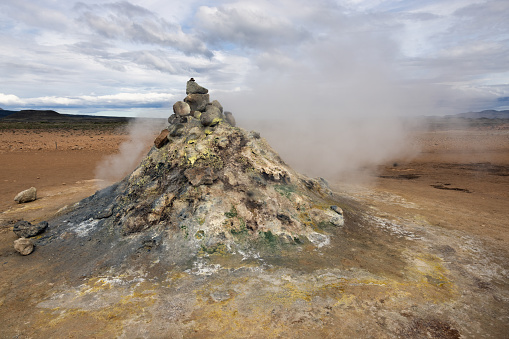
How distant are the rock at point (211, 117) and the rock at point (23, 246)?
4189mm

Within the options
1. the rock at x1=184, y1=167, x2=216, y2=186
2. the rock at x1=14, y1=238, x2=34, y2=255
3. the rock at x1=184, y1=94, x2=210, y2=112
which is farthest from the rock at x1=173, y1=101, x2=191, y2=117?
the rock at x1=14, y1=238, x2=34, y2=255

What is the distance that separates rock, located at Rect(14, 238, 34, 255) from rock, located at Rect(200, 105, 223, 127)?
13.7 feet

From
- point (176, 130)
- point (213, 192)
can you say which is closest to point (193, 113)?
point (176, 130)

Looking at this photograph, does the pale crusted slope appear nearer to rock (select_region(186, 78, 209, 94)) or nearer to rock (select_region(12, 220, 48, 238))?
rock (select_region(186, 78, 209, 94))

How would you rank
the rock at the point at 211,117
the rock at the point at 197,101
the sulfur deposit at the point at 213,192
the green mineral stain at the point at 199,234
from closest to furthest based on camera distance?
the green mineral stain at the point at 199,234 < the sulfur deposit at the point at 213,192 < the rock at the point at 211,117 < the rock at the point at 197,101

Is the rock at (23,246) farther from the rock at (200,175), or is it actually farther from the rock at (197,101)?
the rock at (197,101)

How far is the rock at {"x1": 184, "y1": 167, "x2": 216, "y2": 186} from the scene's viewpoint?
5969 mm

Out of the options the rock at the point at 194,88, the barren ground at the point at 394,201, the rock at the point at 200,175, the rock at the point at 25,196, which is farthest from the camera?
the rock at the point at 25,196

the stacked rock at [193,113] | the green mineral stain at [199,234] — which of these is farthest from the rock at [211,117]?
the green mineral stain at [199,234]

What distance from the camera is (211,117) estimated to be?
23.6ft

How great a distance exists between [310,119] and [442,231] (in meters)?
10.4

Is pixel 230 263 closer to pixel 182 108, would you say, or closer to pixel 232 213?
pixel 232 213

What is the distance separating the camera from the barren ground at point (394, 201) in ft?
12.3

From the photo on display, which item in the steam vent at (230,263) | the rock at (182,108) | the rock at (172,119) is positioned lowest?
the steam vent at (230,263)
